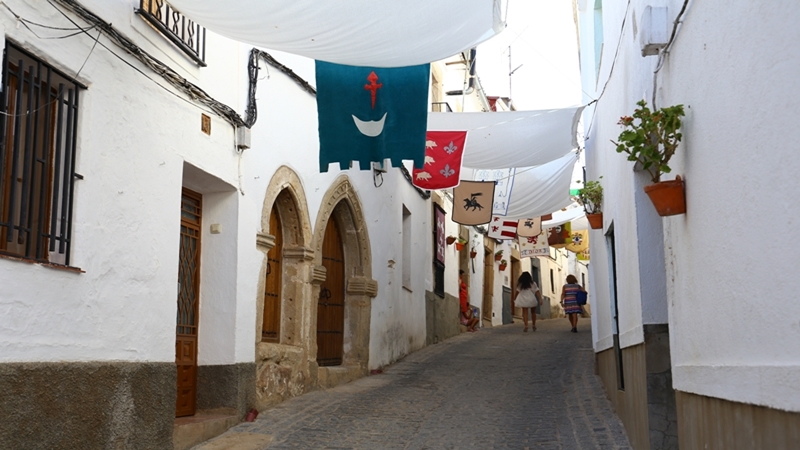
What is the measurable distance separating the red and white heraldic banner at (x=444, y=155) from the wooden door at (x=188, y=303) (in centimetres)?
355

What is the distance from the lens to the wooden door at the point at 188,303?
7680 millimetres

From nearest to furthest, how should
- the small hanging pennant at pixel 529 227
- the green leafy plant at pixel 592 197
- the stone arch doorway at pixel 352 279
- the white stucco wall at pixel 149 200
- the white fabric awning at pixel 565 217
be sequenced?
the white stucco wall at pixel 149 200 → the green leafy plant at pixel 592 197 → the stone arch doorway at pixel 352 279 → the small hanging pennant at pixel 529 227 → the white fabric awning at pixel 565 217

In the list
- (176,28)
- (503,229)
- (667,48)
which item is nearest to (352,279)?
(176,28)

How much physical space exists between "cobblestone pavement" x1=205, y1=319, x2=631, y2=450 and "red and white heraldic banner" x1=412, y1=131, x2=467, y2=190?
2745mm

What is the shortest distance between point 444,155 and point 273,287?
2.97 m

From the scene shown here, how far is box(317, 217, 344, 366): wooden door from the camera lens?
35.6 ft

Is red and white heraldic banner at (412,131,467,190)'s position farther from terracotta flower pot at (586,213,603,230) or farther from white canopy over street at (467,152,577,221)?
white canopy over street at (467,152,577,221)

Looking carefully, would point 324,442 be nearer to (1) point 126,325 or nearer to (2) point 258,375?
(2) point 258,375

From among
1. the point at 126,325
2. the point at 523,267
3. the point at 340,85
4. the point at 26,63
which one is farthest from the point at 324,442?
the point at 523,267

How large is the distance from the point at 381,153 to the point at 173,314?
106 inches

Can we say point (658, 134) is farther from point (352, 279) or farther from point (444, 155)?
point (352, 279)

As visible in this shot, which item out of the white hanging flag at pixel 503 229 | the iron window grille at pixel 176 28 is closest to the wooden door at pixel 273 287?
the iron window grille at pixel 176 28

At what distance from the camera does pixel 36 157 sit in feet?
17.2

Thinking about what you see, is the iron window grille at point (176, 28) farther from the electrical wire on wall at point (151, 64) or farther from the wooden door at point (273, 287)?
the wooden door at point (273, 287)
